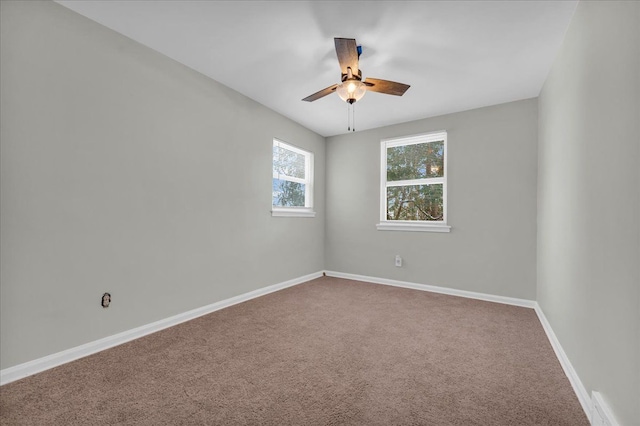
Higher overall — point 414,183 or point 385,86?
point 385,86

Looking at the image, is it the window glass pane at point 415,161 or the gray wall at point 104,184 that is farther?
the window glass pane at point 415,161

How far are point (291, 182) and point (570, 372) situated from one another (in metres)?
3.48

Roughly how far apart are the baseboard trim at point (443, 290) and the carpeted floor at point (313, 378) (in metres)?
0.54

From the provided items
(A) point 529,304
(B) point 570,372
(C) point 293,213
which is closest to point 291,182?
(C) point 293,213

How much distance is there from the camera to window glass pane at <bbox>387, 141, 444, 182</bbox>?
12.8 feet

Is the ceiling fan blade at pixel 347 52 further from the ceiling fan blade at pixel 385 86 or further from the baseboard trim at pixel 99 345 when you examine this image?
the baseboard trim at pixel 99 345

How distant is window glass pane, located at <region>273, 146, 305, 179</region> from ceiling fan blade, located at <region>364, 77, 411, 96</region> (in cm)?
183

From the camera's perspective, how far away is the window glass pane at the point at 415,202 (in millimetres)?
3912

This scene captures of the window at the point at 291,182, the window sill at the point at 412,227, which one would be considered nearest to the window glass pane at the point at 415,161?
the window sill at the point at 412,227

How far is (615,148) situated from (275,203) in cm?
327

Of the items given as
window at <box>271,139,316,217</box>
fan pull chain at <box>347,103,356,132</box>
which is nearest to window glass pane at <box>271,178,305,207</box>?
window at <box>271,139,316,217</box>

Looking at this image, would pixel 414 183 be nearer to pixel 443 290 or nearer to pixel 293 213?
pixel 443 290

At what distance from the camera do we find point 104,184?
2.11 meters

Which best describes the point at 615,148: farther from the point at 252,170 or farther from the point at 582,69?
the point at 252,170
